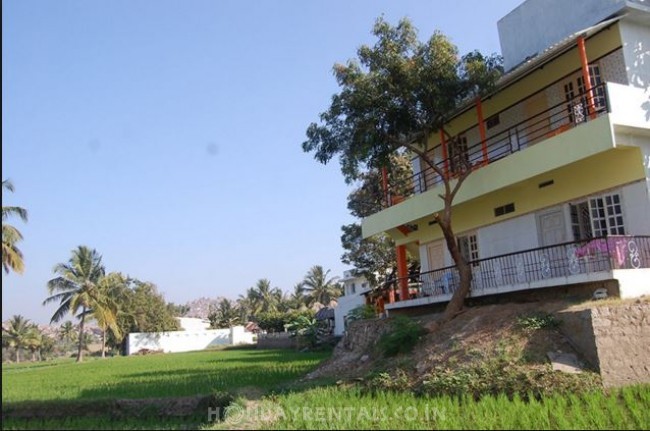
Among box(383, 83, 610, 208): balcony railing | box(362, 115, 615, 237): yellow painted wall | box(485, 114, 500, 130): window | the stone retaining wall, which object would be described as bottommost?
the stone retaining wall

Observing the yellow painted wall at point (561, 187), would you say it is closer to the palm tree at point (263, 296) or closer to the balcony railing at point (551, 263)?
the balcony railing at point (551, 263)

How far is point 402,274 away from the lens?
2198cm

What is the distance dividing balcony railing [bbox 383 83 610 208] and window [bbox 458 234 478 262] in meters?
2.14

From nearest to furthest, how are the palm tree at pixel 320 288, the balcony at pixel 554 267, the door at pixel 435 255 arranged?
the balcony at pixel 554 267
the door at pixel 435 255
the palm tree at pixel 320 288

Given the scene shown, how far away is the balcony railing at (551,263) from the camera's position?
40.0 feet

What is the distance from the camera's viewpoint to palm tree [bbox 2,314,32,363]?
7038 centimetres

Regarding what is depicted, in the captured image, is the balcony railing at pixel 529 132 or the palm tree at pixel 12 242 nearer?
the balcony railing at pixel 529 132

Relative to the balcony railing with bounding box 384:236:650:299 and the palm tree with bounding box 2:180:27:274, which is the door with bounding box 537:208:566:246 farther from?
the palm tree with bounding box 2:180:27:274

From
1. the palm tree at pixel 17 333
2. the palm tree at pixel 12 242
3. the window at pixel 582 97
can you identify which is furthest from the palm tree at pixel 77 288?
the window at pixel 582 97

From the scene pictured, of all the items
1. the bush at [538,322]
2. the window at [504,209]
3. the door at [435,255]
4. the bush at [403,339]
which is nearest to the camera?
the bush at [538,322]

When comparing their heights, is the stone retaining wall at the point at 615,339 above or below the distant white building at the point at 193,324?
below

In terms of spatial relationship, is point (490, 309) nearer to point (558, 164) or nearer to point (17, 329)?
point (558, 164)

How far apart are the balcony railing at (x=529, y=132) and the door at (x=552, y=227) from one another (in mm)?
2070

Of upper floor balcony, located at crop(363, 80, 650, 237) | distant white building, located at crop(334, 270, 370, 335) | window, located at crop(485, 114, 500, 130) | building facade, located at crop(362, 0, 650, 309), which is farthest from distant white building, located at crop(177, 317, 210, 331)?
window, located at crop(485, 114, 500, 130)
